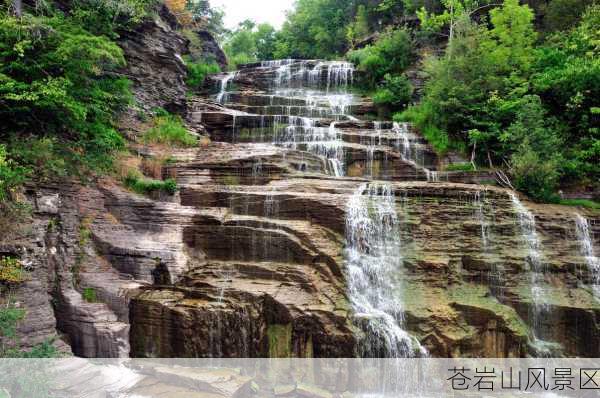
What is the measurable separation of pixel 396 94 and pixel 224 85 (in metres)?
10.2

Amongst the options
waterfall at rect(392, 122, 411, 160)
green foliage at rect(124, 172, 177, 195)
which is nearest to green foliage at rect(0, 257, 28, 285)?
green foliage at rect(124, 172, 177, 195)

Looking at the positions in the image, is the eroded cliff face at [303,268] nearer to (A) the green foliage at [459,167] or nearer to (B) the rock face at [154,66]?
(A) the green foliage at [459,167]

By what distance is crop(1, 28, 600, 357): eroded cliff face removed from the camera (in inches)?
380

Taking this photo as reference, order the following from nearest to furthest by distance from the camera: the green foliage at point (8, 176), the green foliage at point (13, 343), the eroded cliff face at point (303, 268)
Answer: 1. the green foliage at point (13, 343)
2. the green foliage at point (8, 176)
3. the eroded cliff face at point (303, 268)

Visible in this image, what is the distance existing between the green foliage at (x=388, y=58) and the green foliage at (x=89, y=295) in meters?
20.5

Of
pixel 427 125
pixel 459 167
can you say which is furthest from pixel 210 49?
pixel 459 167

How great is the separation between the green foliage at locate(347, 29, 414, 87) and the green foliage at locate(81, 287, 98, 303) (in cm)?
2054

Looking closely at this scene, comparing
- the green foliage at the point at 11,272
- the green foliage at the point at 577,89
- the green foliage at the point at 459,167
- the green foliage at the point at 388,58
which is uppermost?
the green foliage at the point at 388,58

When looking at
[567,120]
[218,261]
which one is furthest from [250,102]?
Result: [567,120]

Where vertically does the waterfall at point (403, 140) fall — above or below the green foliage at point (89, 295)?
above

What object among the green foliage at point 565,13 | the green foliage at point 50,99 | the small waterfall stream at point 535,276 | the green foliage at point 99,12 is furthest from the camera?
the green foliage at point 565,13

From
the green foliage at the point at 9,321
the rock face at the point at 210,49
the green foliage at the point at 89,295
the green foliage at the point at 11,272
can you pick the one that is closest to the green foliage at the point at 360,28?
the rock face at the point at 210,49

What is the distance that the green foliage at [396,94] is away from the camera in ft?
72.7

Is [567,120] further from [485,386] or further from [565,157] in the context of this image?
[485,386]
